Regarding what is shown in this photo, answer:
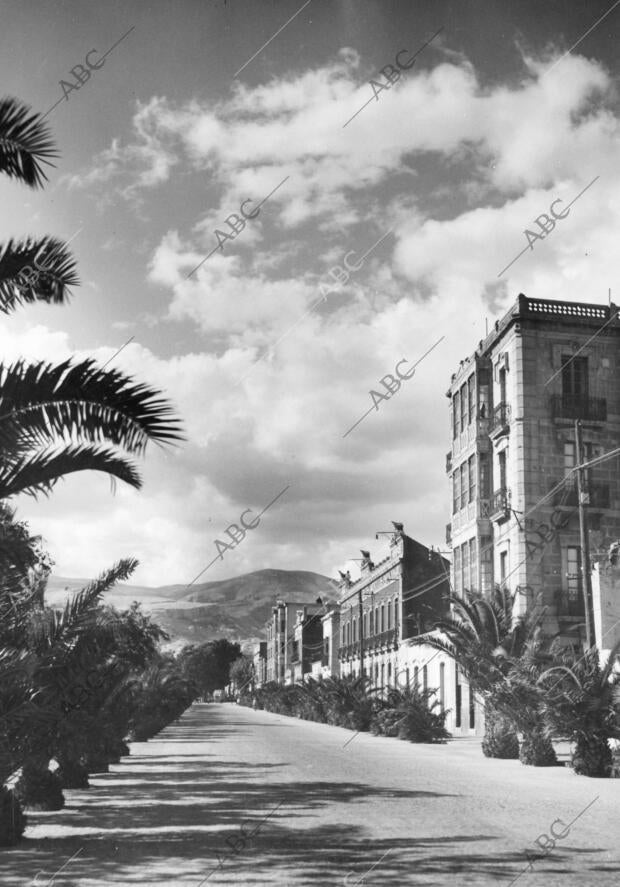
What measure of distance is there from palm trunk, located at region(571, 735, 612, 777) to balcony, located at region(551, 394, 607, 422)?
66.1 feet

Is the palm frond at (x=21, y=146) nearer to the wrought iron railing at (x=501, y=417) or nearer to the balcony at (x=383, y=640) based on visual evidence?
the wrought iron railing at (x=501, y=417)

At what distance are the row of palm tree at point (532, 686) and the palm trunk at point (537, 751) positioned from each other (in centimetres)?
2

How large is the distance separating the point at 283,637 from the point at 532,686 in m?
114

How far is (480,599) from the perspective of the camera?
27.1m

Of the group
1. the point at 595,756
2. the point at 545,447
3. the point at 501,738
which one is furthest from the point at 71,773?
the point at 545,447

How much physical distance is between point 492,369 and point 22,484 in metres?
35.6

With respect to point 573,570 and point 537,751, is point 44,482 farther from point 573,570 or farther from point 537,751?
point 573,570

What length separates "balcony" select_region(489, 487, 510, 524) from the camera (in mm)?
39656

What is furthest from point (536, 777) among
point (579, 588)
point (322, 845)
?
point (579, 588)

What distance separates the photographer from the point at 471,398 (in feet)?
147

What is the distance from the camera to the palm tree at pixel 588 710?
21016mm

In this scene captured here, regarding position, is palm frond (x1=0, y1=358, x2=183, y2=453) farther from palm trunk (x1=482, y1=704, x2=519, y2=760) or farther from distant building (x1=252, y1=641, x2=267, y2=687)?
distant building (x1=252, y1=641, x2=267, y2=687)

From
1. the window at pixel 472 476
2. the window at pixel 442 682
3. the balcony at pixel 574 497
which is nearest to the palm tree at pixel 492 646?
the balcony at pixel 574 497

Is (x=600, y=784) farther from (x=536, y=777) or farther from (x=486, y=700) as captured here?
(x=486, y=700)
